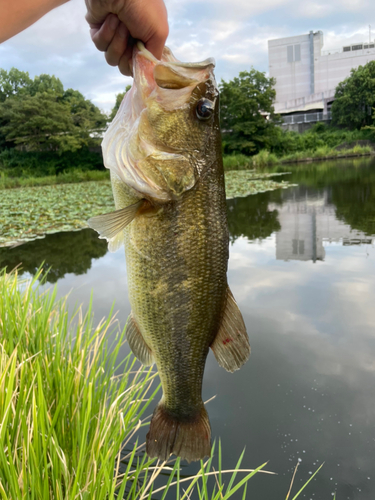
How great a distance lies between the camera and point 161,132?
1.42m

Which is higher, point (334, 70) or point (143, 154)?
point (334, 70)

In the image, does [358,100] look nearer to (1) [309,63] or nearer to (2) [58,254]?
(1) [309,63]

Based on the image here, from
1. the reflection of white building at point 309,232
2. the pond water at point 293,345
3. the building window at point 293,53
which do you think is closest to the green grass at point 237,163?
the reflection of white building at point 309,232

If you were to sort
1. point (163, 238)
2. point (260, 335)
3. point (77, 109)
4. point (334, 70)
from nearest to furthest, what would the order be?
point (163, 238) < point (260, 335) < point (77, 109) < point (334, 70)

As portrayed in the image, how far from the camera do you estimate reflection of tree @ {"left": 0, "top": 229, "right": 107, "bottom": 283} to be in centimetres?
632

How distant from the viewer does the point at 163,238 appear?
135 cm

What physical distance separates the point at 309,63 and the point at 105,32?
69.1m

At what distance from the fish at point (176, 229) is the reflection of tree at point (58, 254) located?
4792mm

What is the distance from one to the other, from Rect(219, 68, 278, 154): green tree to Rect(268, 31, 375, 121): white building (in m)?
24.5

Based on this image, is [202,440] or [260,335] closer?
[202,440]

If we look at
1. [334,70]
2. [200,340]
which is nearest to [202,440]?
[200,340]

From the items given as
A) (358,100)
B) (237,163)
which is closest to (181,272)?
(237,163)

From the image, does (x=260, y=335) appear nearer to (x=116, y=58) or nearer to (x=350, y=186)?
(x=116, y=58)

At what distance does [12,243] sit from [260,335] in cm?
560
